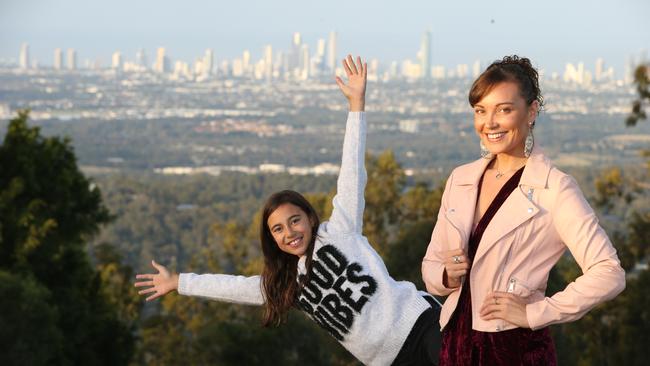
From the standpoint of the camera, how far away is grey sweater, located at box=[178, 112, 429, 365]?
3.42 meters

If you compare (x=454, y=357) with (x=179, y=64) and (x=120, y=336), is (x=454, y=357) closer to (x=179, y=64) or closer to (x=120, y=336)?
(x=120, y=336)

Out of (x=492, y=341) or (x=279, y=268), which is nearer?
(x=492, y=341)

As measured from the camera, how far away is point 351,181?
141 inches

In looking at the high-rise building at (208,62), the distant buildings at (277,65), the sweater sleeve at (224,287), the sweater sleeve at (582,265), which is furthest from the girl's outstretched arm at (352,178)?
the high-rise building at (208,62)

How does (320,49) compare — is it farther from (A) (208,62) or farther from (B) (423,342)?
(B) (423,342)

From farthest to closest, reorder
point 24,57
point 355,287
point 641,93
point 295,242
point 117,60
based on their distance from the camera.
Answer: point 117,60
point 24,57
point 641,93
point 295,242
point 355,287

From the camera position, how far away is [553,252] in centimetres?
247

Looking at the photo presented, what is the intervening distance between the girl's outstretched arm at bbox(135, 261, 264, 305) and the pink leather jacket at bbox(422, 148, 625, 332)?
1.18 metres

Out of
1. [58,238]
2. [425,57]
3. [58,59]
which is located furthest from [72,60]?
[58,238]

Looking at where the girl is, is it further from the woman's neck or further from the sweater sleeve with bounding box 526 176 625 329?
the sweater sleeve with bounding box 526 176 625 329

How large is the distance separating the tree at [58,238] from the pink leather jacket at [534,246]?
11.8 meters

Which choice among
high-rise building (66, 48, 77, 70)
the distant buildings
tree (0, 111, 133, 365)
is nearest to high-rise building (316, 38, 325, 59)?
the distant buildings

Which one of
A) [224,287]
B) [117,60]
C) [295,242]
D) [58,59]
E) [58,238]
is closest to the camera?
[295,242]

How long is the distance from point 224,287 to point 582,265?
1.60m
